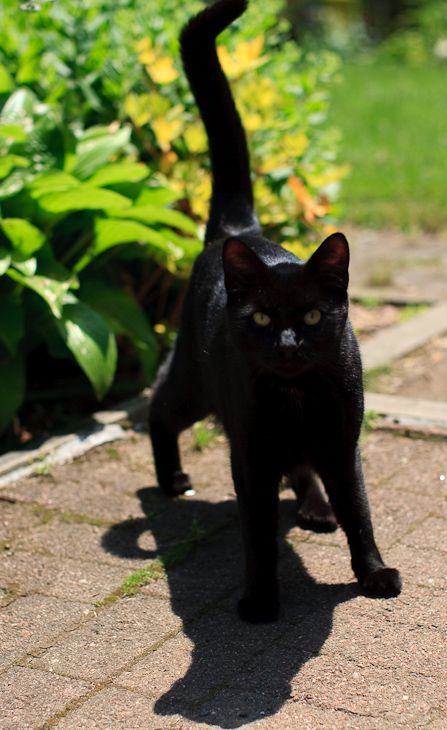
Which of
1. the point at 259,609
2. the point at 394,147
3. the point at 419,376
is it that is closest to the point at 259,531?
the point at 259,609

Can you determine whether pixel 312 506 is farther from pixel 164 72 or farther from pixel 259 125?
pixel 164 72

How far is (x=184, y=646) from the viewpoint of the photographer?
2.21m

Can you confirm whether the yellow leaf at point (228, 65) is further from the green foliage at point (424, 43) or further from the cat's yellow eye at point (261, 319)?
the green foliage at point (424, 43)

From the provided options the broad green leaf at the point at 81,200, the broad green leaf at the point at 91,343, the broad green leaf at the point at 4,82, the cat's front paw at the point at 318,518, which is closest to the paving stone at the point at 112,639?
the cat's front paw at the point at 318,518

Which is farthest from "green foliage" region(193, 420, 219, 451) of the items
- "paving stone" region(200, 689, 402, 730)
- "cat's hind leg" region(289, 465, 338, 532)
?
"paving stone" region(200, 689, 402, 730)

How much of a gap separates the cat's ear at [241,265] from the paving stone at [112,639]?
3.21ft

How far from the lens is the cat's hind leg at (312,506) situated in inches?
112

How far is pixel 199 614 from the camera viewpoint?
2373 mm

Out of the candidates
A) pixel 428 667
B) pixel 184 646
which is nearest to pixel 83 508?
pixel 184 646

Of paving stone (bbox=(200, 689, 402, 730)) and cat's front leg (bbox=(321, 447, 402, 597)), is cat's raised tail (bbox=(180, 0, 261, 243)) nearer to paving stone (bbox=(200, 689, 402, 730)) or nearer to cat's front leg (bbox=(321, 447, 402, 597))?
cat's front leg (bbox=(321, 447, 402, 597))

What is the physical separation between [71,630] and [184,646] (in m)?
0.34

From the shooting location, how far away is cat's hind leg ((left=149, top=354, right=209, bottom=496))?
9.86 feet

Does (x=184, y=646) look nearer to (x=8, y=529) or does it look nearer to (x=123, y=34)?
(x=8, y=529)

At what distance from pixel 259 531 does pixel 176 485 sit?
0.89m
